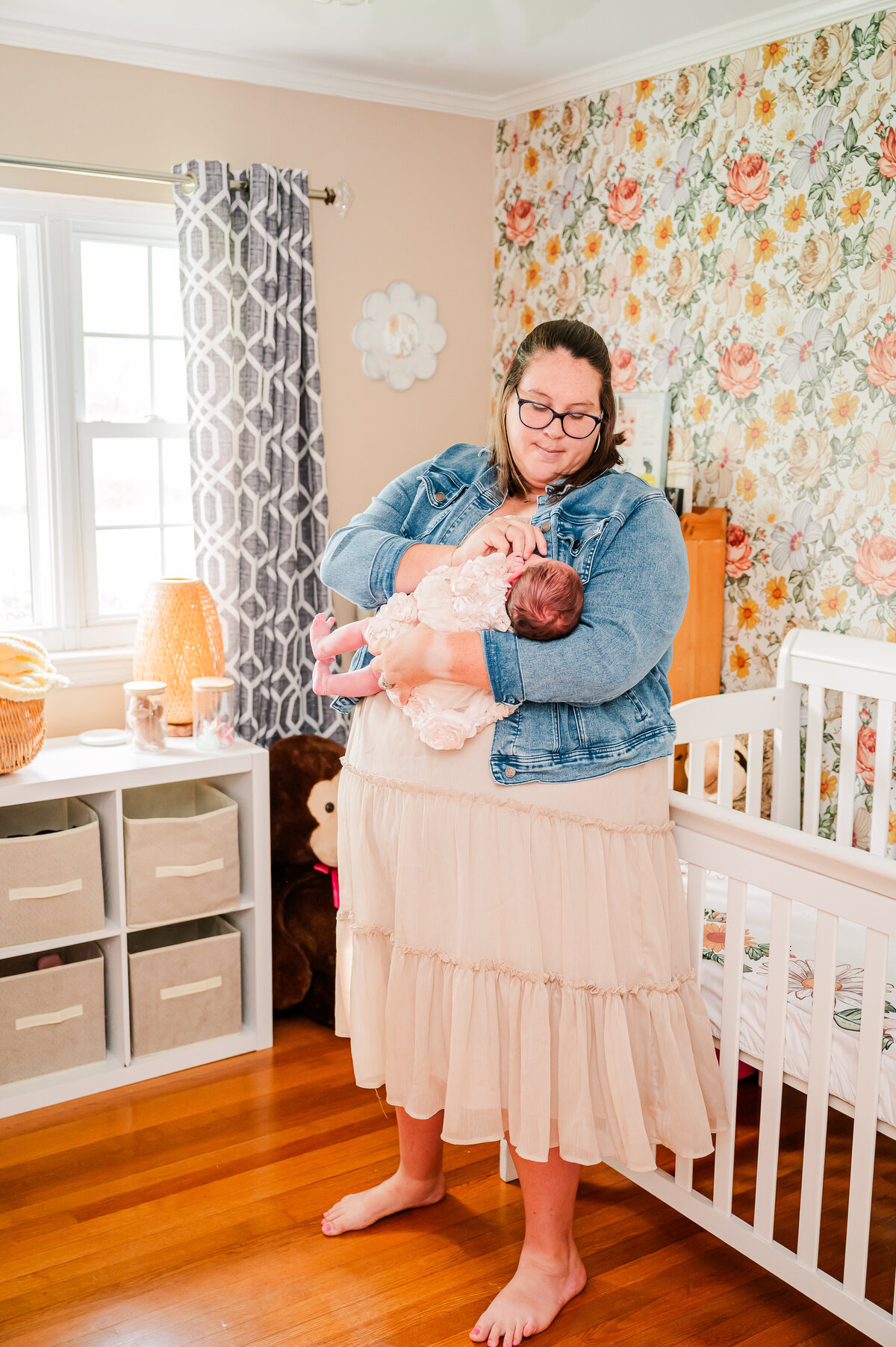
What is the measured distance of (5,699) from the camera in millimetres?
2287

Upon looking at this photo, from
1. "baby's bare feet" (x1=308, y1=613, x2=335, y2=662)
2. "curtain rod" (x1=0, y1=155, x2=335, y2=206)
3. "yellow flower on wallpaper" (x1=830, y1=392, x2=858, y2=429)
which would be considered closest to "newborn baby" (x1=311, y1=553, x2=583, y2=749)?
"baby's bare feet" (x1=308, y1=613, x2=335, y2=662)

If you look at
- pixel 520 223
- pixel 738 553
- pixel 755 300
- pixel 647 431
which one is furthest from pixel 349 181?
pixel 738 553

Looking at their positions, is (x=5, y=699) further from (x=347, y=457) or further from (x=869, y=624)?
(x=869, y=624)

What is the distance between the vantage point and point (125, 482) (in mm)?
3000

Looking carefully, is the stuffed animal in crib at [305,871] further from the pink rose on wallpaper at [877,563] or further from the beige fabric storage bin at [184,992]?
the pink rose on wallpaper at [877,563]

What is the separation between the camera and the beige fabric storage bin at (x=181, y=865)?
2455 millimetres

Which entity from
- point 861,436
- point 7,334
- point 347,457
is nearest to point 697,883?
point 861,436

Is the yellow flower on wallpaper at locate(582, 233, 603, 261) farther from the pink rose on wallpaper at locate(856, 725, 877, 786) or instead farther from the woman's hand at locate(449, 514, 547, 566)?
the woman's hand at locate(449, 514, 547, 566)

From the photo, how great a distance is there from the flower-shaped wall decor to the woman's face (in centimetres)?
169

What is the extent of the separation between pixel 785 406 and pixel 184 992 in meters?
1.92

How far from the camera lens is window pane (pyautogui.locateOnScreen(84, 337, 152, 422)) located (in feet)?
9.53

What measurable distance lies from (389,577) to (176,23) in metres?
1.73

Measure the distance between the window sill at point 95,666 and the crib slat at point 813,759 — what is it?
167 centimetres

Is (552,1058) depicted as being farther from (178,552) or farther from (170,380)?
(170,380)
